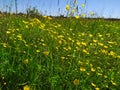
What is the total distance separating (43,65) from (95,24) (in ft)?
14.4

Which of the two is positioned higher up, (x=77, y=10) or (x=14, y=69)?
(x=77, y=10)

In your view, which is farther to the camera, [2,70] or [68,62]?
[68,62]

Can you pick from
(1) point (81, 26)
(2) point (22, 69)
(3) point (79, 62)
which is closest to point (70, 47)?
(3) point (79, 62)

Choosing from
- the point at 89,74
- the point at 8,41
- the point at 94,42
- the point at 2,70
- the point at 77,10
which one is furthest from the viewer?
the point at 77,10

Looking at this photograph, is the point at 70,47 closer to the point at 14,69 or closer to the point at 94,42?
the point at 94,42

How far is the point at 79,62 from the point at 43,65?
54 centimetres

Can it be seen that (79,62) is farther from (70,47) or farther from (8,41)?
(8,41)

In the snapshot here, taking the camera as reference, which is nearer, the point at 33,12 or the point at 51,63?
the point at 51,63

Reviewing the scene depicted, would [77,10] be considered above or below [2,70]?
above

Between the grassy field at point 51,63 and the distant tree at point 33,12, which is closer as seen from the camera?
the grassy field at point 51,63

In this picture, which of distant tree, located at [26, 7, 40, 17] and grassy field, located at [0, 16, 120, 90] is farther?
distant tree, located at [26, 7, 40, 17]

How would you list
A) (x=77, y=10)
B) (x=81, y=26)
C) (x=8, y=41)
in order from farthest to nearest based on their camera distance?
(x=77, y=10) < (x=81, y=26) < (x=8, y=41)

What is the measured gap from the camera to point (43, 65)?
17.0ft

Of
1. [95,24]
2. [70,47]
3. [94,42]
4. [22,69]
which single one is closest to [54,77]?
[22,69]
